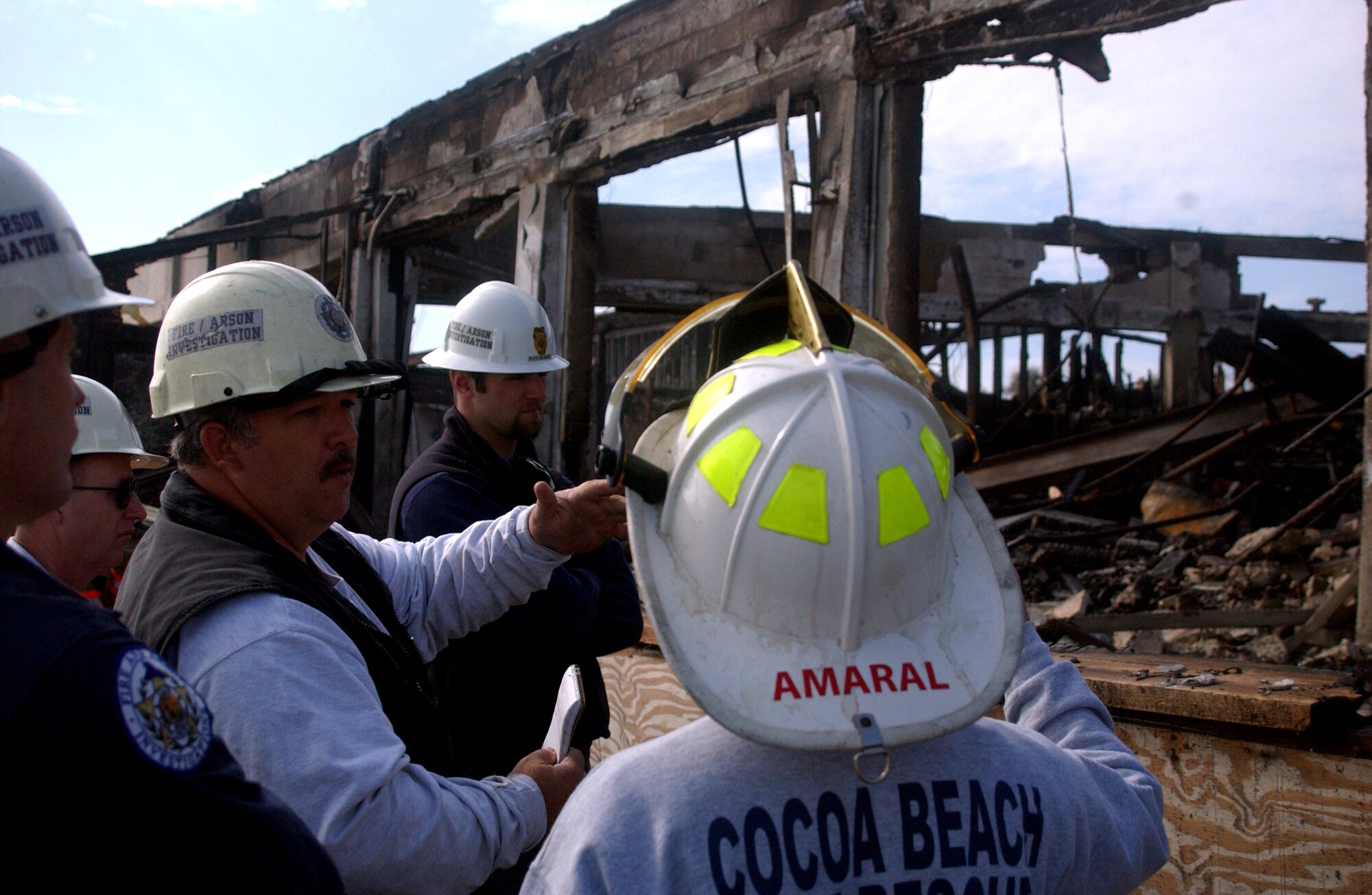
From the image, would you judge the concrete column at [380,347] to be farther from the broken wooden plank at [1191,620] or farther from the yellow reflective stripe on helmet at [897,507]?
the yellow reflective stripe on helmet at [897,507]

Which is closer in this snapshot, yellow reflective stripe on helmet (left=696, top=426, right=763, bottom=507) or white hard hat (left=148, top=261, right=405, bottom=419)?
yellow reflective stripe on helmet (left=696, top=426, right=763, bottom=507)

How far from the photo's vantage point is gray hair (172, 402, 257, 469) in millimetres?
1519

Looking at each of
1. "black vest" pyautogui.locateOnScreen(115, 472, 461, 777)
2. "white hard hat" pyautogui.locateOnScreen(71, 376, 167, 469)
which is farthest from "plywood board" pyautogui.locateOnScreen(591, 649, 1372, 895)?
"white hard hat" pyautogui.locateOnScreen(71, 376, 167, 469)

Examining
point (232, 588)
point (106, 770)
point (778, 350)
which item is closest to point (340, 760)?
point (232, 588)

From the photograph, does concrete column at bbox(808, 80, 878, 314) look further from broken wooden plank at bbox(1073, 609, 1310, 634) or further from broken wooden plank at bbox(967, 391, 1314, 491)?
broken wooden plank at bbox(967, 391, 1314, 491)

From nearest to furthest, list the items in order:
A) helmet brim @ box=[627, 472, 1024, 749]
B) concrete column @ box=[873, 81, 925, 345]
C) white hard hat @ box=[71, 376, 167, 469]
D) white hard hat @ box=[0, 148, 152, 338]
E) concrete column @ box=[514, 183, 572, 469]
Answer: white hard hat @ box=[0, 148, 152, 338]
helmet brim @ box=[627, 472, 1024, 749]
white hard hat @ box=[71, 376, 167, 469]
concrete column @ box=[873, 81, 925, 345]
concrete column @ box=[514, 183, 572, 469]

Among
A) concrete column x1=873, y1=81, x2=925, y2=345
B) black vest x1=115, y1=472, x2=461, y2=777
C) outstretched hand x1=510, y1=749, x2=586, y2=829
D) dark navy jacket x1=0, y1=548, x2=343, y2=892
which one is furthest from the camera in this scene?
concrete column x1=873, y1=81, x2=925, y2=345

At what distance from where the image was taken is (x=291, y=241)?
31.2ft

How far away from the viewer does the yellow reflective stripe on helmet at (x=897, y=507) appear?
3.33ft

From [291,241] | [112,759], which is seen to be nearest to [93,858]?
[112,759]

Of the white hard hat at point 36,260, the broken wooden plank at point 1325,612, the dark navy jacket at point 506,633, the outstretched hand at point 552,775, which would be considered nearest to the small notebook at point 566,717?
the outstretched hand at point 552,775

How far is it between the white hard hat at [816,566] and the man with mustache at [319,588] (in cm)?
52

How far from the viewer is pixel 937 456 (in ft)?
3.63

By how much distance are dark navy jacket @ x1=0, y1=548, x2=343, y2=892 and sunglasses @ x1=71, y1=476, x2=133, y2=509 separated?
188 cm
